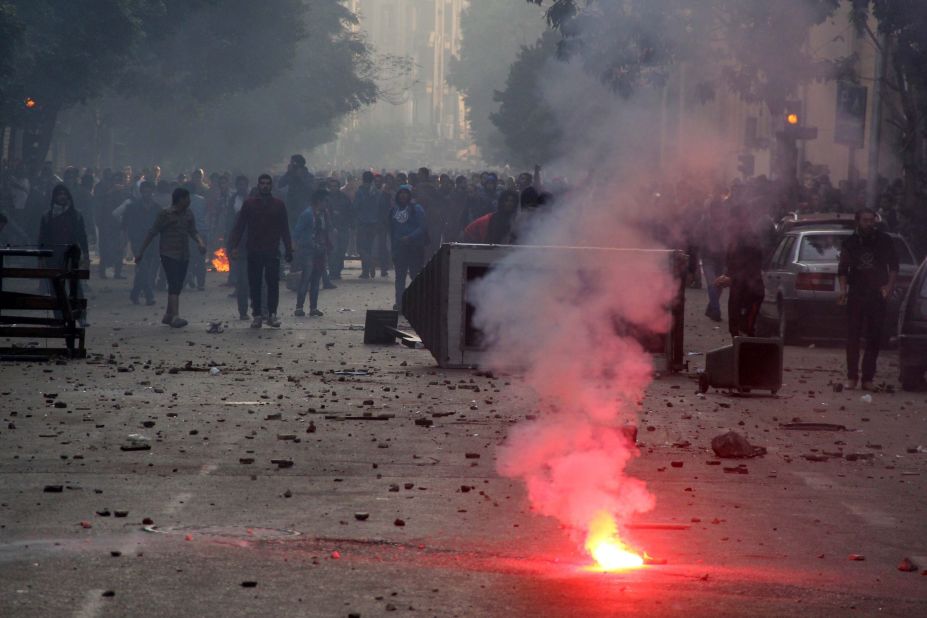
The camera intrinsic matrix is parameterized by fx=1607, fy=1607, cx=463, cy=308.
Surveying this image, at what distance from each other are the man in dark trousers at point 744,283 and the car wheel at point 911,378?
78.2 inches

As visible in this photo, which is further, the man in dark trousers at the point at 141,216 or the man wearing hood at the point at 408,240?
the man in dark trousers at the point at 141,216

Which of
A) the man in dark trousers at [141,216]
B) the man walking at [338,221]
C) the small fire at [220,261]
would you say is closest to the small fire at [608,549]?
the man in dark trousers at [141,216]

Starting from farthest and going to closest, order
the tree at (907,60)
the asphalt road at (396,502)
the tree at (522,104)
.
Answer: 1. the tree at (522,104)
2. the tree at (907,60)
3. the asphalt road at (396,502)

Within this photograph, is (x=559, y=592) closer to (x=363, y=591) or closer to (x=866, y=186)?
(x=363, y=591)

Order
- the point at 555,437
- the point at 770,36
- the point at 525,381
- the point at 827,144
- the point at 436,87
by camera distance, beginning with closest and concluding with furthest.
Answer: the point at 555,437, the point at 525,381, the point at 770,36, the point at 827,144, the point at 436,87

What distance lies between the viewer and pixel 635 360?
53.0 ft

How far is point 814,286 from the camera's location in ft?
68.2

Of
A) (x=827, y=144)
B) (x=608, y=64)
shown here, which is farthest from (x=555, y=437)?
(x=827, y=144)

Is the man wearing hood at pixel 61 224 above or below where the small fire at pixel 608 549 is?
above

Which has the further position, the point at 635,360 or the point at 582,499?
the point at 635,360

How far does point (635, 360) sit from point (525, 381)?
3.93 ft

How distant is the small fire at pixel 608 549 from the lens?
293 inches

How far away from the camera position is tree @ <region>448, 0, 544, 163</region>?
74.8 meters

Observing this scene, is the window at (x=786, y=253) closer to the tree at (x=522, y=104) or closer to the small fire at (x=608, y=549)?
the small fire at (x=608, y=549)
